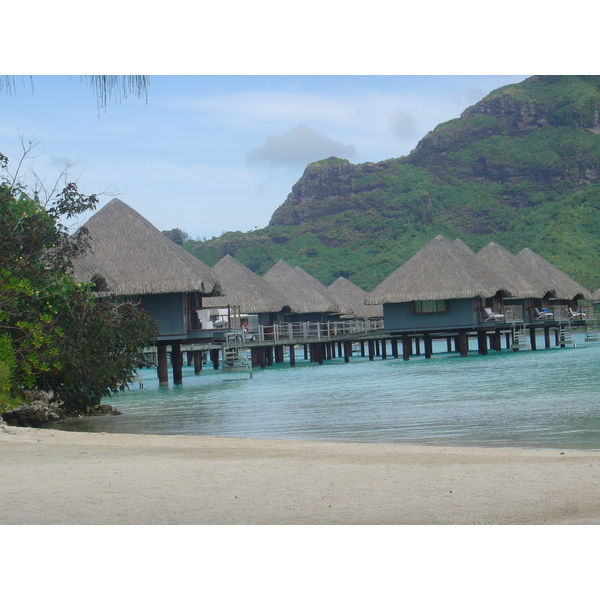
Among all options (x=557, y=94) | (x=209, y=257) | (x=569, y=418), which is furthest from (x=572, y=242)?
(x=569, y=418)

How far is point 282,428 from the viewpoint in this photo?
1327 cm

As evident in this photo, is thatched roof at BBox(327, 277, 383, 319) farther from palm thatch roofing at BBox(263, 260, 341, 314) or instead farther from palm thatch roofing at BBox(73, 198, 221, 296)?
palm thatch roofing at BBox(73, 198, 221, 296)

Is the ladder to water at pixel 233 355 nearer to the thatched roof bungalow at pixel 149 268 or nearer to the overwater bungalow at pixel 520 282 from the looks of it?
the thatched roof bungalow at pixel 149 268

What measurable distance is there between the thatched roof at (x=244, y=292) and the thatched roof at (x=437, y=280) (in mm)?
4664


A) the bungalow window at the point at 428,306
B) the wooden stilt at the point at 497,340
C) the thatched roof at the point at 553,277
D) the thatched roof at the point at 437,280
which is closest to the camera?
the thatched roof at the point at 437,280

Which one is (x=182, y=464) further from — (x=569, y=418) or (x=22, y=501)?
(x=569, y=418)

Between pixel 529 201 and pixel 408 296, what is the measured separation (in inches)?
1766

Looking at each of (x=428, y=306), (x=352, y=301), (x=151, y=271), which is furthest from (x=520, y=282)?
(x=151, y=271)

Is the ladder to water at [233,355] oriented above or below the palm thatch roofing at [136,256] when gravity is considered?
below

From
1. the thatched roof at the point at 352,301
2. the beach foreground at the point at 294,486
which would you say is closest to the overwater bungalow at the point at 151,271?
the beach foreground at the point at 294,486

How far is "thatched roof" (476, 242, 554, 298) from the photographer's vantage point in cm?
3897

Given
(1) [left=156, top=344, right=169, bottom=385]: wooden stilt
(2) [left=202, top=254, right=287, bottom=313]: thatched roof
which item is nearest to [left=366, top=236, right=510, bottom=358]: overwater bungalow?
(2) [left=202, top=254, right=287, bottom=313]: thatched roof

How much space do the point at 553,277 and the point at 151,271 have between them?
26482 mm

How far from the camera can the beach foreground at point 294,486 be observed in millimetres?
5562
